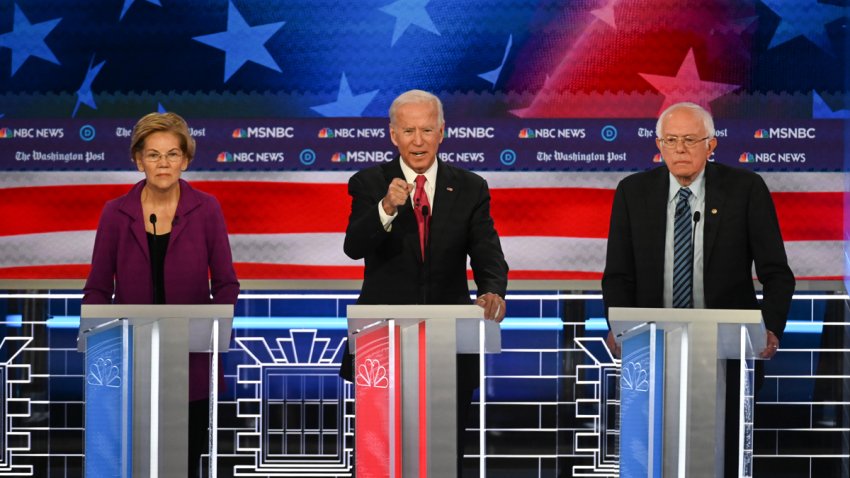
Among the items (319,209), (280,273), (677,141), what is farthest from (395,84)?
(677,141)

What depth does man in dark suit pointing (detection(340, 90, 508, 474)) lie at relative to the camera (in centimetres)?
399

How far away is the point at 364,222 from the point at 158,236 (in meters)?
0.62

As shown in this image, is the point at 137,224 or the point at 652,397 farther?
the point at 137,224

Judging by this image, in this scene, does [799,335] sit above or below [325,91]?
below

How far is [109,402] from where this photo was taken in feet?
10.8

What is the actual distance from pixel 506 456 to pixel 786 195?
165 cm

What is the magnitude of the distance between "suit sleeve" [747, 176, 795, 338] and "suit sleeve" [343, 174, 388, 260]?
42.9 inches

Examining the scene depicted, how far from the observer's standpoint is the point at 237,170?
5770mm

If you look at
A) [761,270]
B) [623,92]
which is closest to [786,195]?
[623,92]

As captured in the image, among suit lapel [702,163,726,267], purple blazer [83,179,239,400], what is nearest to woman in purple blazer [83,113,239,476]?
purple blazer [83,179,239,400]

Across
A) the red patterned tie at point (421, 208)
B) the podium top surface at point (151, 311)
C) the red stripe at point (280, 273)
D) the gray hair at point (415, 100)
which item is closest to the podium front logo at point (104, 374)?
the podium top surface at point (151, 311)

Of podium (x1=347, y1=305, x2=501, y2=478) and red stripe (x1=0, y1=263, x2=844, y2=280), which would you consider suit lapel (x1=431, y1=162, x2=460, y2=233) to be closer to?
podium (x1=347, y1=305, x2=501, y2=478)

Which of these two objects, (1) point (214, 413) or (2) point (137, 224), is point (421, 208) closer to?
(2) point (137, 224)

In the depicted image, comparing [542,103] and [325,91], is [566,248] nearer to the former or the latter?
[542,103]
